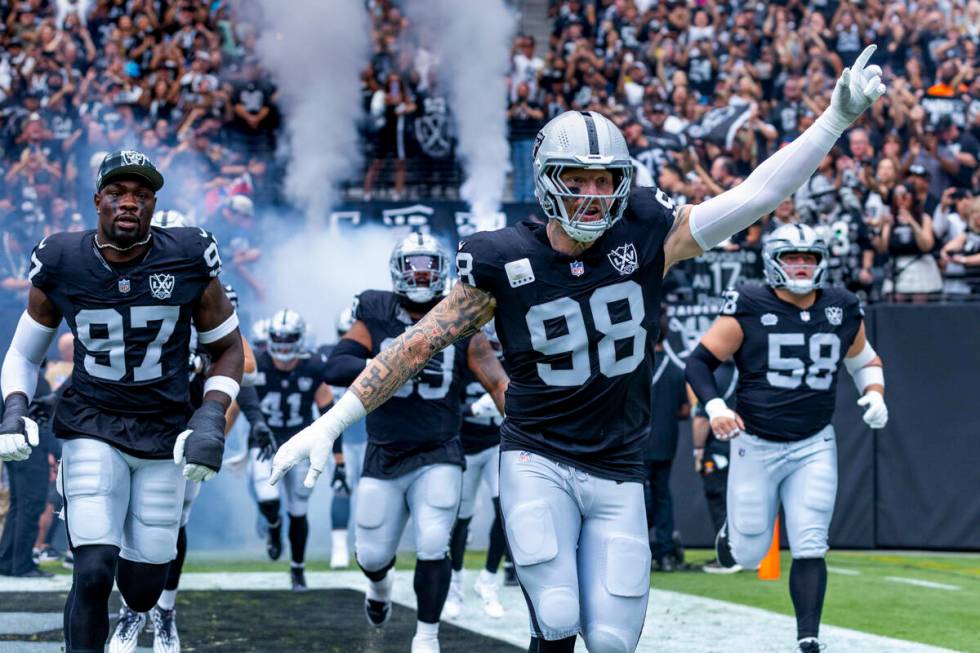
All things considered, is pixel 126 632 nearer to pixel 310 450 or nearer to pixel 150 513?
pixel 150 513

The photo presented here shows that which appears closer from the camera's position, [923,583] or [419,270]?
[419,270]

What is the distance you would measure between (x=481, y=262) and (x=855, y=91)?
3.98 ft

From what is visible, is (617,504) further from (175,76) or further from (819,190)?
(175,76)

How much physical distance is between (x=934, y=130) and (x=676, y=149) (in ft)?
8.31

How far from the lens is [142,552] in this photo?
5211 mm

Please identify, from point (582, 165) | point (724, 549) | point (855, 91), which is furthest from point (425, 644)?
point (855, 91)

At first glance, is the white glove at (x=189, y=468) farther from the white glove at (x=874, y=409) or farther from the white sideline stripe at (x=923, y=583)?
the white sideline stripe at (x=923, y=583)

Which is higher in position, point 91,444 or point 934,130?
point 934,130

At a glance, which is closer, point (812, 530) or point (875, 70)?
point (875, 70)

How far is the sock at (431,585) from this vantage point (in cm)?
640

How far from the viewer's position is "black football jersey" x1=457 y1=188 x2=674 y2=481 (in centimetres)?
431

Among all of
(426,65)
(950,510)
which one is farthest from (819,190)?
(426,65)

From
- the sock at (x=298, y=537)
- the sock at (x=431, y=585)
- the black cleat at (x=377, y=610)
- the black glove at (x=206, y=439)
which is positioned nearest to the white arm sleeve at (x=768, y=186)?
the black glove at (x=206, y=439)

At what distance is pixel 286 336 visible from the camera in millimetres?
9883
